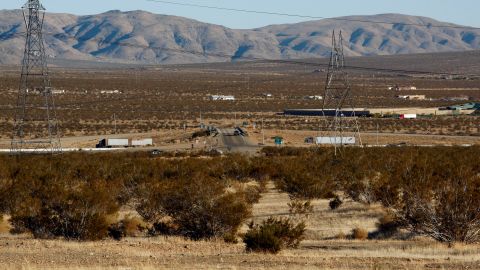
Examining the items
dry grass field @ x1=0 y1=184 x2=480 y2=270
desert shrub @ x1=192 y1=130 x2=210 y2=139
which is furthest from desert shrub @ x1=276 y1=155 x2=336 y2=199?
desert shrub @ x1=192 y1=130 x2=210 y2=139

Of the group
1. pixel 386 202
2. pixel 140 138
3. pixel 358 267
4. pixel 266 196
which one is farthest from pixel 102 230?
pixel 140 138

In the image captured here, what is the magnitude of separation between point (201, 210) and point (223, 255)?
19.8 ft

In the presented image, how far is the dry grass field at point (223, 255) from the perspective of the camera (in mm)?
26969

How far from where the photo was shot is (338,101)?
76.8 meters

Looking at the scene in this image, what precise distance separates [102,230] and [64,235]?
1.43m

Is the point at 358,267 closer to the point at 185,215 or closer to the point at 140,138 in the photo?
the point at 185,215

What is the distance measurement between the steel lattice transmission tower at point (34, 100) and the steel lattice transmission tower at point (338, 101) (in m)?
19.6

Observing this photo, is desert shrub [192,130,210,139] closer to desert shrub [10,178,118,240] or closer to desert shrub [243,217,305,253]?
desert shrub [10,178,118,240]

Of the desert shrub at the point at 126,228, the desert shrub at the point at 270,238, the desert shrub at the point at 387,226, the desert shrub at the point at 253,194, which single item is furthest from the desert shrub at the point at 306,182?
the desert shrub at the point at 270,238

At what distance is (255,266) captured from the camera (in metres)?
26.8

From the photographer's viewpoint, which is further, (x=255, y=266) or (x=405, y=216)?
(x=405, y=216)

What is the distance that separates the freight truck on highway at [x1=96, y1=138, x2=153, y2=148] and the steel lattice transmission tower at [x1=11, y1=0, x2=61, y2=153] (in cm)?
477

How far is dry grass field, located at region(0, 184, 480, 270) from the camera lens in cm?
2697

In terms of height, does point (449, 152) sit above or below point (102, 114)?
above
